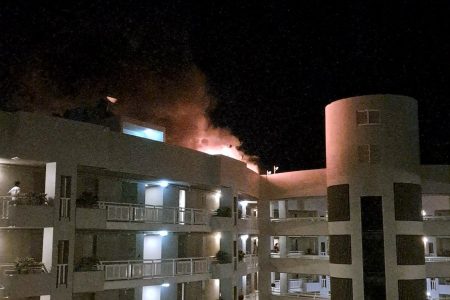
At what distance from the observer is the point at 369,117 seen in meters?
36.5

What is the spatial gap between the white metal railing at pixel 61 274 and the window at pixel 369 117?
22.0 metres

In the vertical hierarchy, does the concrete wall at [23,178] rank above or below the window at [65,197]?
above

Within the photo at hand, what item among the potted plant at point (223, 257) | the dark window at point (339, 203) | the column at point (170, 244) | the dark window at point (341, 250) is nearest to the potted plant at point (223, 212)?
the potted plant at point (223, 257)

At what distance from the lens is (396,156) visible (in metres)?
36.1

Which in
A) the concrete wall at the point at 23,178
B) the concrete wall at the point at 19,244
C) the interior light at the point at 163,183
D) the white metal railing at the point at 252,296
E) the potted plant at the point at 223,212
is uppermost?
the interior light at the point at 163,183

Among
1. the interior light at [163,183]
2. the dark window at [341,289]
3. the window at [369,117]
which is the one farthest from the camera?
the window at [369,117]

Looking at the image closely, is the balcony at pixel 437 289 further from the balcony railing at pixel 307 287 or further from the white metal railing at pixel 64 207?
the white metal railing at pixel 64 207

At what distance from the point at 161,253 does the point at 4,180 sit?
422 inches

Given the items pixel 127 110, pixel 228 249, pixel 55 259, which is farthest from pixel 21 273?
pixel 127 110

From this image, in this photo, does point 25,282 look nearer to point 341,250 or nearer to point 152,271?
point 152,271

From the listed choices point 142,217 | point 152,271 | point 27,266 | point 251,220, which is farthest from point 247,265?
point 27,266

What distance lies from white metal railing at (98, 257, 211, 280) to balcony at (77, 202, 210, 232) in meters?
1.79

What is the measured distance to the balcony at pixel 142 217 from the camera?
24953mm

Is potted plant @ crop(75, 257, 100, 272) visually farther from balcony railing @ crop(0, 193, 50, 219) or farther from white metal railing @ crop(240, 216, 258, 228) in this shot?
white metal railing @ crop(240, 216, 258, 228)
